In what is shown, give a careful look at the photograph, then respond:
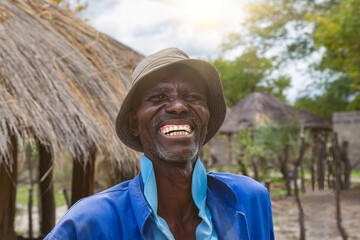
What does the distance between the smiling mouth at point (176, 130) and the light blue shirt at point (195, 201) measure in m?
0.13

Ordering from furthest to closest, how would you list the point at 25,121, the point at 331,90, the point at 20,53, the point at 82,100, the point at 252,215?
the point at 331,90, the point at 82,100, the point at 20,53, the point at 25,121, the point at 252,215

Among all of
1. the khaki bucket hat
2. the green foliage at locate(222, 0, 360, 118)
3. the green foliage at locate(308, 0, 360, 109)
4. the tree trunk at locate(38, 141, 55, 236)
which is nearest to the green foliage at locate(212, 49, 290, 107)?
the green foliage at locate(222, 0, 360, 118)

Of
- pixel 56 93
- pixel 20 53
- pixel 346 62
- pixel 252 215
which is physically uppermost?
pixel 346 62

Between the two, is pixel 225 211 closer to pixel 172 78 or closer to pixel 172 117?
pixel 172 117

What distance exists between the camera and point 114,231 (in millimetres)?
1285

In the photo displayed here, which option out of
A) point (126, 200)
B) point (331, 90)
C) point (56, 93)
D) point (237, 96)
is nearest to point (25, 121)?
point (56, 93)

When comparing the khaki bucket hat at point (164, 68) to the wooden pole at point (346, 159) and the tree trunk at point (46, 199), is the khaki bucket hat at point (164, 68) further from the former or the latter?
the wooden pole at point (346, 159)

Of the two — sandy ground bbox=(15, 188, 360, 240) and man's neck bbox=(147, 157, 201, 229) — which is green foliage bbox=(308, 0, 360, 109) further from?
man's neck bbox=(147, 157, 201, 229)

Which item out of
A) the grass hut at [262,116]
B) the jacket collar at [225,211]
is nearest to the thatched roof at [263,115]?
the grass hut at [262,116]

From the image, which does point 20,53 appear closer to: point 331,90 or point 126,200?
point 126,200

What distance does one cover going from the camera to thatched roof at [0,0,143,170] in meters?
3.06

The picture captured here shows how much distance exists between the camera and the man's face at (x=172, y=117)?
141 centimetres

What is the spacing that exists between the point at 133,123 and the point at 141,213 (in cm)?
41

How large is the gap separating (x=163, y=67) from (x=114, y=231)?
566 millimetres
